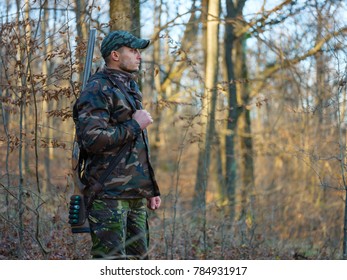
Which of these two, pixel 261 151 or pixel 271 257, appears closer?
pixel 271 257

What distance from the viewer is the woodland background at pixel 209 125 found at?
632 centimetres

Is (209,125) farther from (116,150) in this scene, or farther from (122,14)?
(116,150)

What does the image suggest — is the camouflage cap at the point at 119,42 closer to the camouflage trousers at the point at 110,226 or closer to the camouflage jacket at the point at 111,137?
the camouflage jacket at the point at 111,137

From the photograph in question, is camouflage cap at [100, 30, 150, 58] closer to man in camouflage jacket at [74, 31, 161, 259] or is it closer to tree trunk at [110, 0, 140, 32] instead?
man in camouflage jacket at [74, 31, 161, 259]

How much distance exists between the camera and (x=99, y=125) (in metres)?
4.23

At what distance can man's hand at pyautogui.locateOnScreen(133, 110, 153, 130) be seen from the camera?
4.37m

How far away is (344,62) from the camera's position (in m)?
6.37

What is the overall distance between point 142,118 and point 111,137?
11.3 inches

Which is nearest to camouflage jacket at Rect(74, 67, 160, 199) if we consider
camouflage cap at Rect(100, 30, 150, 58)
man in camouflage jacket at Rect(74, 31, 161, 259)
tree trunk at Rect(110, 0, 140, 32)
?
man in camouflage jacket at Rect(74, 31, 161, 259)

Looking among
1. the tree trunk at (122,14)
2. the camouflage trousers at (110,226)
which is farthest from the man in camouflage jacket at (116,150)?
the tree trunk at (122,14)

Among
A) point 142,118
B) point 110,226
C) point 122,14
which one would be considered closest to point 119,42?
point 142,118
